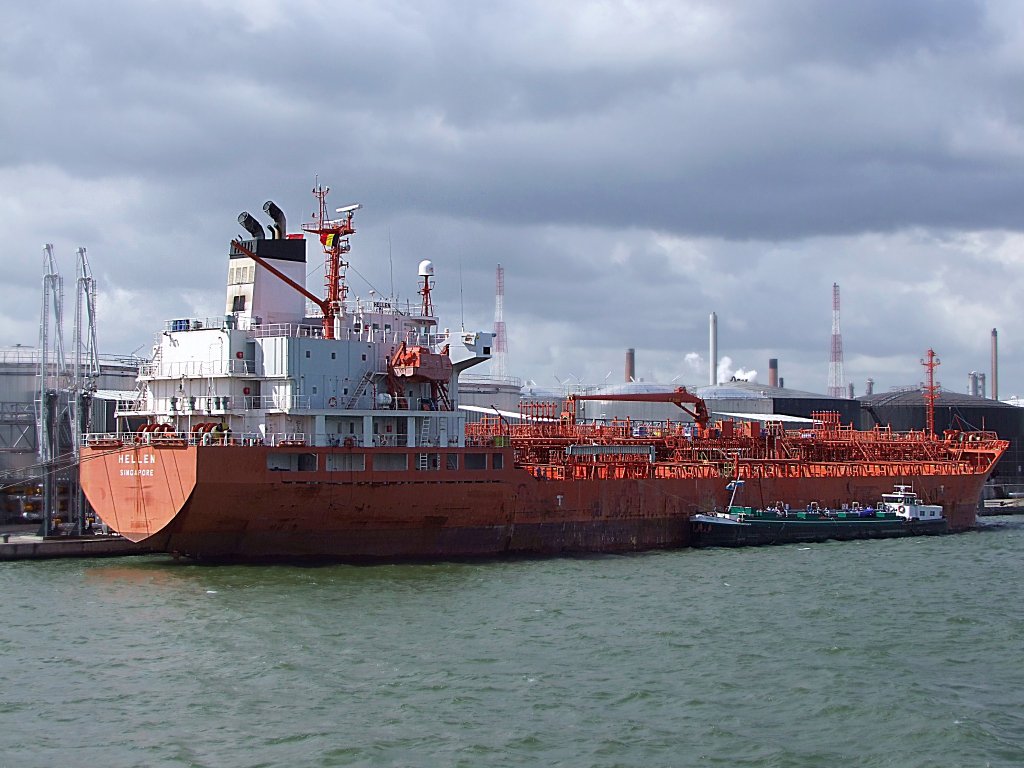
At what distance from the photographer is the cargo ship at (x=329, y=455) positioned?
34.5m

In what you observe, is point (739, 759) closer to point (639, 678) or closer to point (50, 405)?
point (639, 678)

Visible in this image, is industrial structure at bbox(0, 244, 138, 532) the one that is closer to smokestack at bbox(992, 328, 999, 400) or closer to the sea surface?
the sea surface

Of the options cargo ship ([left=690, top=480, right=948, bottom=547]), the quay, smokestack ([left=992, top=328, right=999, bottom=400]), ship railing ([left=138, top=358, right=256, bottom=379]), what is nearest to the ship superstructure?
ship railing ([left=138, top=358, right=256, bottom=379])

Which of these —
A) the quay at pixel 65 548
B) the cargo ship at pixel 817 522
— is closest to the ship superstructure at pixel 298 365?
the quay at pixel 65 548

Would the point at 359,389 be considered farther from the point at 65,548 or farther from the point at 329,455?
the point at 65,548

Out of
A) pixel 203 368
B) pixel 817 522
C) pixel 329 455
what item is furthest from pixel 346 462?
pixel 817 522

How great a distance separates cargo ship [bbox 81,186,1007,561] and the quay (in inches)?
112

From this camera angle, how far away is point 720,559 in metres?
40.2

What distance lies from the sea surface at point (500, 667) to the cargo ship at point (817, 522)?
820cm

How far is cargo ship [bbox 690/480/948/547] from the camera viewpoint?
44.6m

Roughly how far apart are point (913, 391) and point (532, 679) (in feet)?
247

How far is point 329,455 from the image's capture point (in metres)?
35.8

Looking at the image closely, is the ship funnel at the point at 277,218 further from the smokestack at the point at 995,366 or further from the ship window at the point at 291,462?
the smokestack at the point at 995,366

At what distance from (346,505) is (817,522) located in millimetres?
20747
